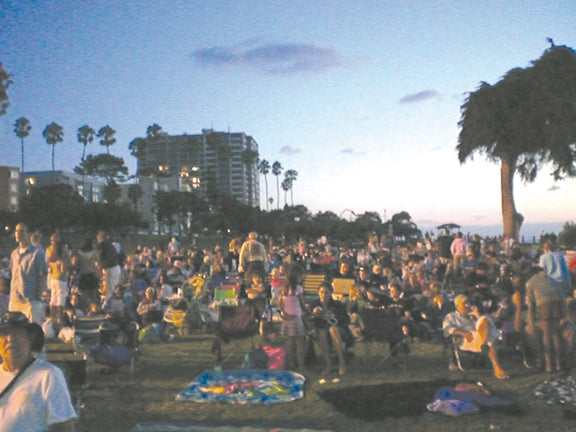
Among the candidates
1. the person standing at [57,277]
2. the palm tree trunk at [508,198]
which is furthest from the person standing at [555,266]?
the palm tree trunk at [508,198]

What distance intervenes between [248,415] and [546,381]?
406 centimetres

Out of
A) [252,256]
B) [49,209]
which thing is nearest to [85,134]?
[49,209]

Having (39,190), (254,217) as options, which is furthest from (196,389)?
(254,217)

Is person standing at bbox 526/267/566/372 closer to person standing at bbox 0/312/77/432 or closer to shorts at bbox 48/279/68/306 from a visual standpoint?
person standing at bbox 0/312/77/432

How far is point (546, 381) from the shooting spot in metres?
7.62

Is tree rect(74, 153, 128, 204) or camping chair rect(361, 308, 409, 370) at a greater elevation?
tree rect(74, 153, 128, 204)

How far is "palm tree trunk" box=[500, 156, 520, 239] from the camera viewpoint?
1571 inches

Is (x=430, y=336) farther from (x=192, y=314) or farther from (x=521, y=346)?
(x=192, y=314)

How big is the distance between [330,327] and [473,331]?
2163 mm

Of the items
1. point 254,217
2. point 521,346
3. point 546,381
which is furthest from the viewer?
point 254,217

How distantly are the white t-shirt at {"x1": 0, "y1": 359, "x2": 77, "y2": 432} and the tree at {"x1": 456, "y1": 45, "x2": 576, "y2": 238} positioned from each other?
38.6 metres

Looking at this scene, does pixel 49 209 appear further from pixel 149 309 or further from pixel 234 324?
pixel 234 324

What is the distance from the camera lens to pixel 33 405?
117 inches

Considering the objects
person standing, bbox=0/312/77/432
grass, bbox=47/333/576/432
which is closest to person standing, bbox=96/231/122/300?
grass, bbox=47/333/576/432
